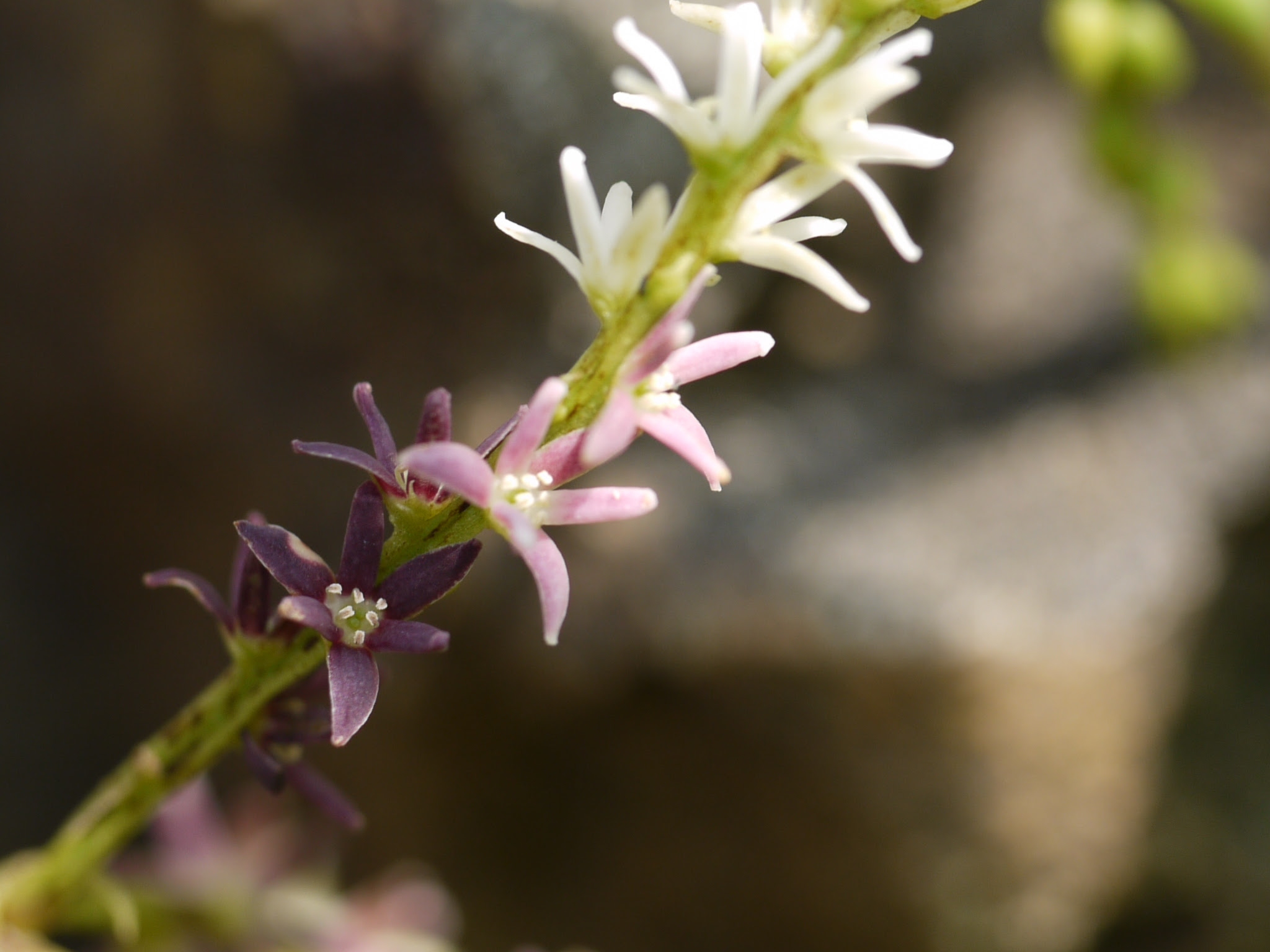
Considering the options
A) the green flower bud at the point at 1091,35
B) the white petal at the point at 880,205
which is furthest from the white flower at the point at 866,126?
the green flower bud at the point at 1091,35

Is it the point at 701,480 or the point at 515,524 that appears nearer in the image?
the point at 515,524

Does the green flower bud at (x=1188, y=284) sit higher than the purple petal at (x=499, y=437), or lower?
higher

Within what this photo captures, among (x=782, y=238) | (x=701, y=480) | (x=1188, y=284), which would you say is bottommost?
(x=782, y=238)

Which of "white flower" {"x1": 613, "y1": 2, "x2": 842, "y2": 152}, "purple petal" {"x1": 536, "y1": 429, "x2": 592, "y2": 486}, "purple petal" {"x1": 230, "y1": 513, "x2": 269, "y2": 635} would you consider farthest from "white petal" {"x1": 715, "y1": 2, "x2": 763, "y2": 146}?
"purple petal" {"x1": 230, "y1": 513, "x2": 269, "y2": 635}

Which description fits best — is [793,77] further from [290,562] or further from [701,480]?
[701,480]

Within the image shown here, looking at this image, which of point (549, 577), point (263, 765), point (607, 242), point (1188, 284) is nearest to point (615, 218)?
point (607, 242)

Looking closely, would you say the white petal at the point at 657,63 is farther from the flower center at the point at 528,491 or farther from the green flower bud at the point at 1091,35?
the green flower bud at the point at 1091,35

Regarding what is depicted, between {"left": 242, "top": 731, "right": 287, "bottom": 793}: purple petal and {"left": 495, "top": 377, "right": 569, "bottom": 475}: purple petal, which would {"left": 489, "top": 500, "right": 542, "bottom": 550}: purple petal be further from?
{"left": 242, "top": 731, "right": 287, "bottom": 793}: purple petal
